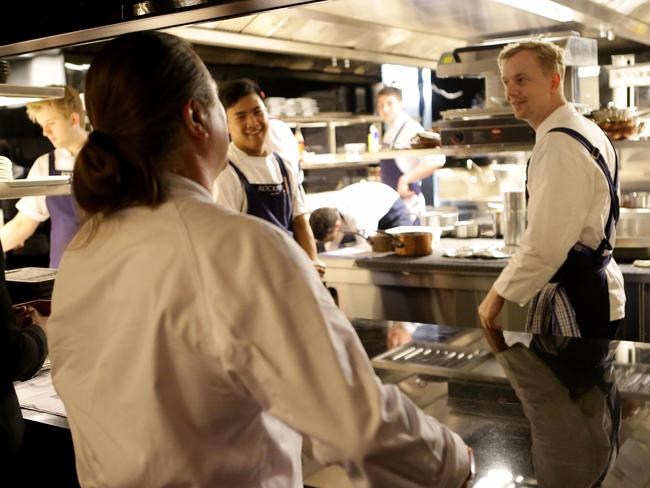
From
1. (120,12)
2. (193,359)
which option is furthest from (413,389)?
(120,12)

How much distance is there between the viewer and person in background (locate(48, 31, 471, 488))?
89 centimetres

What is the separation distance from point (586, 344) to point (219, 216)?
4.97 feet

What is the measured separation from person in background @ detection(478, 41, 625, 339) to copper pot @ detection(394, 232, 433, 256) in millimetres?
1299

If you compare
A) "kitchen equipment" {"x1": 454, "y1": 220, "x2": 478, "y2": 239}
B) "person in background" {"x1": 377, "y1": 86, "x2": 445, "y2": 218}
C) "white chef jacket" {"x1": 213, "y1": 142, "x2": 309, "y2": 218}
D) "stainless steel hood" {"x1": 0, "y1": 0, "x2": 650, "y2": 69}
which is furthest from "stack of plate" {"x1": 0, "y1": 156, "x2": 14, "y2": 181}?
"person in background" {"x1": 377, "y1": 86, "x2": 445, "y2": 218}

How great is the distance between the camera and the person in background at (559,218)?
8.58 ft

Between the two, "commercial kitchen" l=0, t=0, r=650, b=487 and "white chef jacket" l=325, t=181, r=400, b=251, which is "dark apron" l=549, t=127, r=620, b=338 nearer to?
"commercial kitchen" l=0, t=0, r=650, b=487

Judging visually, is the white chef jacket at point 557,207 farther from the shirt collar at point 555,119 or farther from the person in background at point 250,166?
the person in background at point 250,166

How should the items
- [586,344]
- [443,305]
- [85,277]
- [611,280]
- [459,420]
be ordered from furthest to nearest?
1. [443,305]
2. [611,280]
3. [586,344]
4. [459,420]
5. [85,277]

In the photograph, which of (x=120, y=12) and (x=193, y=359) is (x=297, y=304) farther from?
(x=120, y=12)

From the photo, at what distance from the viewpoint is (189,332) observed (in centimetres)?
95

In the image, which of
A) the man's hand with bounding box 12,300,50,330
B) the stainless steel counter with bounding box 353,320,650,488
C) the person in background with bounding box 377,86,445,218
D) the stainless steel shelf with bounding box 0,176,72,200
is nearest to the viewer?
the stainless steel counter with bounding box 353,320,650,488

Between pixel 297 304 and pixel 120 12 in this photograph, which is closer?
pixel 297 304

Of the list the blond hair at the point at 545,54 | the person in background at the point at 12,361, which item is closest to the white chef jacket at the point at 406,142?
the blond hair at the point at 545,54

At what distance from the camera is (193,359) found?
96 cm
